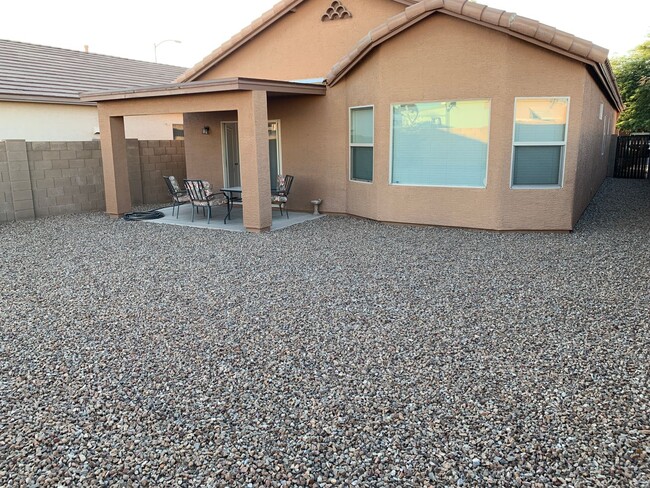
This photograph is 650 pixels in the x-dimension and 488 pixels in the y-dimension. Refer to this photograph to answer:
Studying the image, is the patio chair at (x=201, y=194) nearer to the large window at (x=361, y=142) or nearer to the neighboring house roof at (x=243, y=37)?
the large window at (x=361, y=142)

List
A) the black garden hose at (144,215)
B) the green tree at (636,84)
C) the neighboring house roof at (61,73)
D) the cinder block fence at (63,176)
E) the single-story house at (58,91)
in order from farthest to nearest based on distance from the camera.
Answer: the green tree at (636,84)
the neighboring house roof at (61,73)
the single-story house at (58,91)
the black garden hose at (144,215)
the cinder block fence at (63,176)

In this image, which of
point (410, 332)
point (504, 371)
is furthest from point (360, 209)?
point (504, 371)

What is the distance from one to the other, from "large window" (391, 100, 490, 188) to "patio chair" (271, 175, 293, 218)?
2.43 meters

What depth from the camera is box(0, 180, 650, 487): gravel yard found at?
10.00 feet

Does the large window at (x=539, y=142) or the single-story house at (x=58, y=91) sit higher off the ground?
the single-story house at (x=58, y=91)

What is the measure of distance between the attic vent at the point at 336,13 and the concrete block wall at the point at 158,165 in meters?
5.76

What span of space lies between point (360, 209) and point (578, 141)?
442 centimetres

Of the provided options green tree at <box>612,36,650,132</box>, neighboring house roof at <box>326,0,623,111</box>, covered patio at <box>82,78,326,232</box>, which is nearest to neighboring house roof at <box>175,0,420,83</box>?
covered patio at <box>82,78,326,232</box>

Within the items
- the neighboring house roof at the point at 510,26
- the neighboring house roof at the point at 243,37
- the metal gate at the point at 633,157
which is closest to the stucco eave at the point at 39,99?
the neighboring house roof at the point at 243,37

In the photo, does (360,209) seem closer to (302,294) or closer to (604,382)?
(302,294)

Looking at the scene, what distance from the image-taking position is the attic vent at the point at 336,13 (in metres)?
12.0

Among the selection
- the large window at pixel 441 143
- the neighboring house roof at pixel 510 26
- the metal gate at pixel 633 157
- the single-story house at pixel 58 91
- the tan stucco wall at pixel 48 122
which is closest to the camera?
the neighboring house roof at pixel 510 26

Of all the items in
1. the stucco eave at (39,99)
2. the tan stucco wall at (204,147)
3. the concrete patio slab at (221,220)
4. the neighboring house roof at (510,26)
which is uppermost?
the neighboring house roof at (510,26)

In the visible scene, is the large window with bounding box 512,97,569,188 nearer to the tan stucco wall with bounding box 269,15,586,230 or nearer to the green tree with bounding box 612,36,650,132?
the tan stucco wall with bounding box 269,15,586,230
